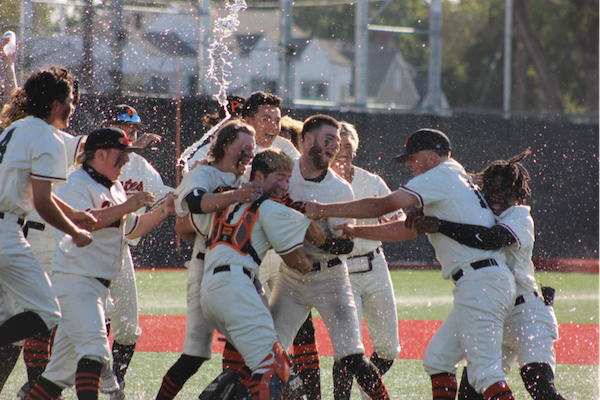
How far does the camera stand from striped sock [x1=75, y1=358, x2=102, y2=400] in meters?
3.66

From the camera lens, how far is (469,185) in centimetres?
410

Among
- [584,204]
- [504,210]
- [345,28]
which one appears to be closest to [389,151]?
[584,204]

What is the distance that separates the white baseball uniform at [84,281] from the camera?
3.71 meters

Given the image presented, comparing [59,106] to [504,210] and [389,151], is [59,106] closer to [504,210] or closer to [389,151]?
[504,210]

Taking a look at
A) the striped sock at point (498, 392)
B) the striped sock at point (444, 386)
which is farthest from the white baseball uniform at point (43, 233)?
the striped sock at point (498, 392)

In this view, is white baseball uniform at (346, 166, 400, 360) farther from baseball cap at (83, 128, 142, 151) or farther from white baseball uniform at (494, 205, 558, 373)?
baseball cap at (83, 128, 142, 151)

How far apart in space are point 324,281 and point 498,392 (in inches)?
48.0

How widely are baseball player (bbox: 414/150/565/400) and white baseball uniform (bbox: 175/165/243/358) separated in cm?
121

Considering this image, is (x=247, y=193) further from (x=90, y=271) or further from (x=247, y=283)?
(x=90, y=271)

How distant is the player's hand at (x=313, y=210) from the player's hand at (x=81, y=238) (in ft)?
3.99

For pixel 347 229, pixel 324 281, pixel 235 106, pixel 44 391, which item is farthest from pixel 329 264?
pixel 235 106

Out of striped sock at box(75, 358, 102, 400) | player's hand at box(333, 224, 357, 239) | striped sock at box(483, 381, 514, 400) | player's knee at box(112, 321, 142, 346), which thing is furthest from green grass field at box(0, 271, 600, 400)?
player's hand at box(333, 224, 357, 239)

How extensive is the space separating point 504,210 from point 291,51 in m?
10.5

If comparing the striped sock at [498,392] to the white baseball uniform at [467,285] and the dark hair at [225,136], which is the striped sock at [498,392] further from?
the dark hair at [225,136]
